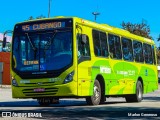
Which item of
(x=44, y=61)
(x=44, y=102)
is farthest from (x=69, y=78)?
(x=44, y=102)

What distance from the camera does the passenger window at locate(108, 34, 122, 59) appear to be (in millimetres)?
→ 19594

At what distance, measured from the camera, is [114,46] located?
65.3 ft

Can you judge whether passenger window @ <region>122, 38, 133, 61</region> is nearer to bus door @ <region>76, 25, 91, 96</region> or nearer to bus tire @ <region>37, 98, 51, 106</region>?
bus door @ <region>76, 25, 91, 96</region>

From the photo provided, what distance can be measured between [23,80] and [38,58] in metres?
1.01

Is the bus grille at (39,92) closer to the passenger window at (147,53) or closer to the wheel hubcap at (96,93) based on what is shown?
the wheel hubcap at (96,93)

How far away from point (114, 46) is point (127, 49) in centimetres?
170

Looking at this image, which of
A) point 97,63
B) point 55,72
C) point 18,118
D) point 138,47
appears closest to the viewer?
point 18,118

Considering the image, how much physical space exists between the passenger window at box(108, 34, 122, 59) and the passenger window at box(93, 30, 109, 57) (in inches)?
18.7

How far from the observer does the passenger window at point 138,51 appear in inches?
887

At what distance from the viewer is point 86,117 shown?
12.1 metres

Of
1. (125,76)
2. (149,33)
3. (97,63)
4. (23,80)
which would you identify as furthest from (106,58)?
(149,33)

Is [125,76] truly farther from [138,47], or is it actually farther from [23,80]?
[23,80]

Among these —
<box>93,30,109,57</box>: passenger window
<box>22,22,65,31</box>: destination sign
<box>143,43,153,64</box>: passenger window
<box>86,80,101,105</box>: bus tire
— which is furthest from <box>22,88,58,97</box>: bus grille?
<box>143,43,153,64</box>: passenger window

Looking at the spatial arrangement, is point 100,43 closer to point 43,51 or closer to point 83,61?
point 83,61
